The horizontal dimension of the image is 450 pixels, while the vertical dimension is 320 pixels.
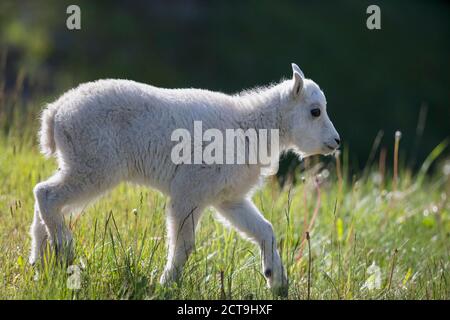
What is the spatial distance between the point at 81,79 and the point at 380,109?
5995 millimetres

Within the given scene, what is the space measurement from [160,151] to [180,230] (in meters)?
0.55

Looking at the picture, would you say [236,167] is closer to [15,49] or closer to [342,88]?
[15,49]

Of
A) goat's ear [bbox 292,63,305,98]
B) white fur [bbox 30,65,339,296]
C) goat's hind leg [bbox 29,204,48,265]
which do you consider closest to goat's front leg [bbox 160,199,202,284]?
white fur [bbox 30,65,339,296]

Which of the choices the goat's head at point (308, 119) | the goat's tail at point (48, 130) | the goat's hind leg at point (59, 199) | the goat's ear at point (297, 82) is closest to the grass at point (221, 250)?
the goat's hind leg at point (59, 199)

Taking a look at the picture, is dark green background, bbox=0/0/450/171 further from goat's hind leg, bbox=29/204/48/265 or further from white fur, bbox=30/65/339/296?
goat's hind leg, bbox=29/204/48/265

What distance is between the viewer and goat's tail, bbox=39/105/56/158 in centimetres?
541

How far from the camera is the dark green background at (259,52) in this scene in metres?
14.8

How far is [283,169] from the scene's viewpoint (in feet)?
41.0

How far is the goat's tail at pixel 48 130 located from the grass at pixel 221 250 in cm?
44

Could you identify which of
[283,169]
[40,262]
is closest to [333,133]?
[40,262]

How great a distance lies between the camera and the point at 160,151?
215 inches

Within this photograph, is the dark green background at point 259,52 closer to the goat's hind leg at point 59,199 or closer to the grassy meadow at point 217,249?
the grassy meadow at point 217,249

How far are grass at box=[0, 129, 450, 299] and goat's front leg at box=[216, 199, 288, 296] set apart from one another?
0.09 m
